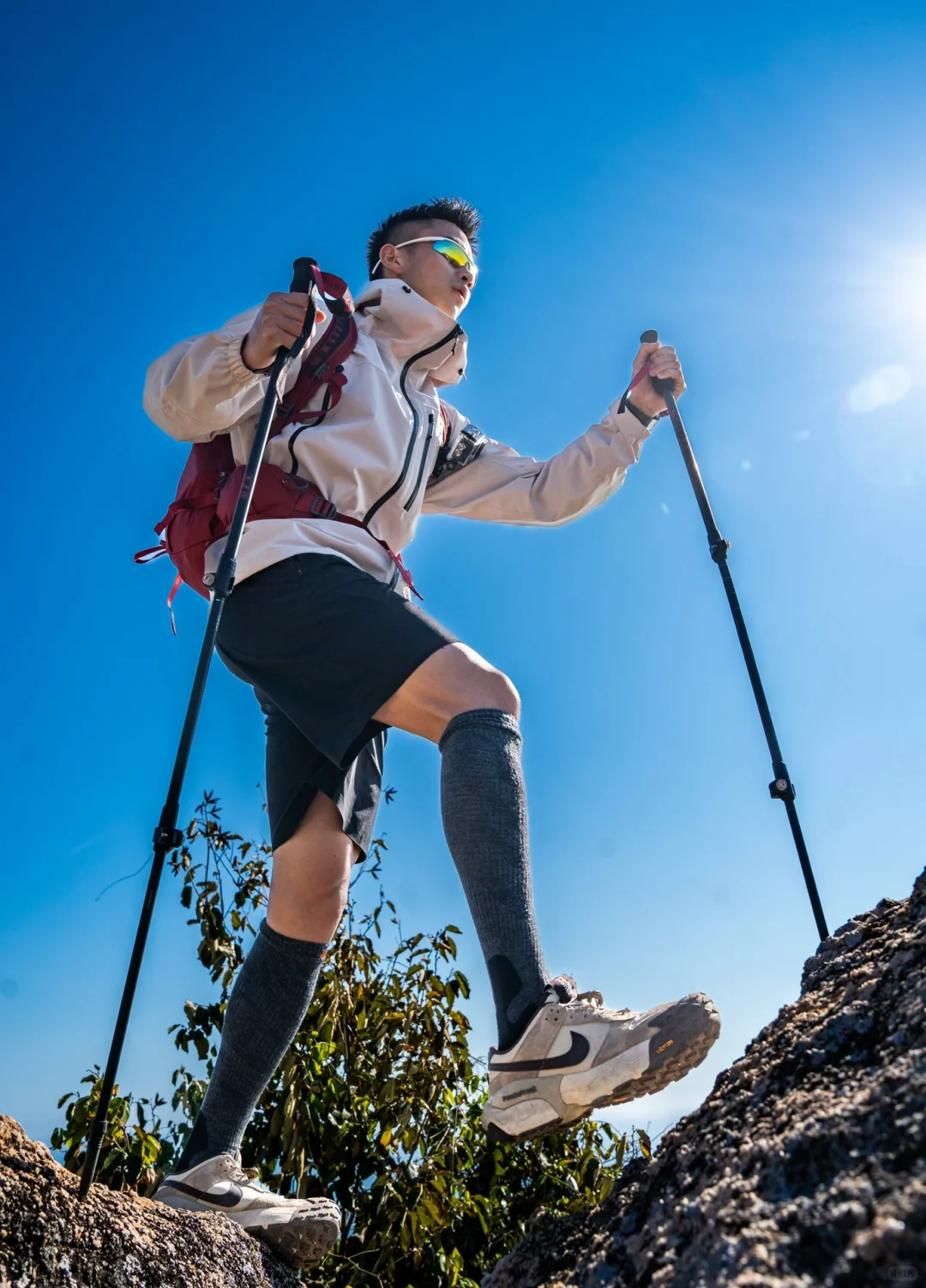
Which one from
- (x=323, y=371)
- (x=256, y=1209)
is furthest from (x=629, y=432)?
(x=256, y=1209)

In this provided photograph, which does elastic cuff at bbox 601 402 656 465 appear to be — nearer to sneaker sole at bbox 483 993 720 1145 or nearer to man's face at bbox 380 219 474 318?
man's face at bbox 380 219 474 318

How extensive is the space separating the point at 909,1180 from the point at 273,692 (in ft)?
6.61

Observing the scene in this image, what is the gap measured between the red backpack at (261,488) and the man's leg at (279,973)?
82cm

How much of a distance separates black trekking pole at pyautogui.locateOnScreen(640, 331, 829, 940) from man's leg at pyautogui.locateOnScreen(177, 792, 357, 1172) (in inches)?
49.2

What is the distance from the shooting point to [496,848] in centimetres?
218

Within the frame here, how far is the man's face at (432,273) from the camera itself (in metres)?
3.96

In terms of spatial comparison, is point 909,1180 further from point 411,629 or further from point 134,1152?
point 134,1152

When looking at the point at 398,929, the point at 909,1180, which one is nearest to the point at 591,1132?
the point at 398,929

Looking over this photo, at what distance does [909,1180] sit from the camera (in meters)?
1.00

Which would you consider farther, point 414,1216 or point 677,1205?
point 414,1216

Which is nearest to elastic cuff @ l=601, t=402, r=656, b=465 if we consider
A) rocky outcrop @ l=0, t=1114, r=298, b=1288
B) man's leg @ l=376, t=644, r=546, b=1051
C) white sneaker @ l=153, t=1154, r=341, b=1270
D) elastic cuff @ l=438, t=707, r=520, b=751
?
man's leg @ l=376, t=644, r=546, b=1051

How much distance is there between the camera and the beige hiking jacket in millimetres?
2914

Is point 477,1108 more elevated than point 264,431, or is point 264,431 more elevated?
point 264,431

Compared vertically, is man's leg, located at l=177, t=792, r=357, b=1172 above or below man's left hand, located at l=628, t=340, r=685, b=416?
below
